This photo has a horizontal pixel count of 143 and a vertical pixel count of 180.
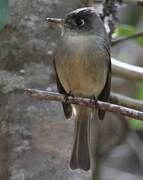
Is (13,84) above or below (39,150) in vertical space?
above

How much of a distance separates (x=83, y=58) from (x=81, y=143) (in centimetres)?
44

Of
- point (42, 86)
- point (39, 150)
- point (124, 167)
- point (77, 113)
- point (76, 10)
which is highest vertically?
point (76, 10)

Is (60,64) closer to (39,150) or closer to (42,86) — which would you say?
(42,86)

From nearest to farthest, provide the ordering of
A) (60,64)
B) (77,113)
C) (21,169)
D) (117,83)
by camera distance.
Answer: (21,169) < (60,64) < (77,113) < (117,83)

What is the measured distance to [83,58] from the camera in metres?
2.92

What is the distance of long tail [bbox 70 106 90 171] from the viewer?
276cm

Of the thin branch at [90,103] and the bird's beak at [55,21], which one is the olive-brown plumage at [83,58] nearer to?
the bird's beak at [55,21]

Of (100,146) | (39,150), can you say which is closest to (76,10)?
(39,150)

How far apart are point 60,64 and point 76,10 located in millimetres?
244

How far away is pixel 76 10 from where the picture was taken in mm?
2910

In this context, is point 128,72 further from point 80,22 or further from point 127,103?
point 80,22

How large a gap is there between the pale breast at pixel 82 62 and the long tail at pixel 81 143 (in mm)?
257

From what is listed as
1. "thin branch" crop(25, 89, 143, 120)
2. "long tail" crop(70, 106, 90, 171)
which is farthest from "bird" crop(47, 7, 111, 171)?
"thin branch" crop(25, 89, 143, 120)

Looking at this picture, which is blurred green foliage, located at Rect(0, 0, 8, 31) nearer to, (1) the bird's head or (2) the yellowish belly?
(1) the bird's head
